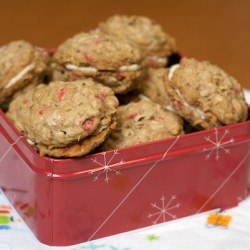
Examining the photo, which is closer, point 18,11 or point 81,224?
point 81,224

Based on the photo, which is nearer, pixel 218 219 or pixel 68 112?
pixel 68 112

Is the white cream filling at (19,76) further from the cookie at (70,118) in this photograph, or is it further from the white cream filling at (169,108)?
the white cream filling at (169,108)

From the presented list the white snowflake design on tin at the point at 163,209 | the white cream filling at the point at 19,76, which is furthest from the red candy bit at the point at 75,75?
the white snowflake design on tin at the point at 163,209

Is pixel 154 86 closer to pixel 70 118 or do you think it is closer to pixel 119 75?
pixel 119 75

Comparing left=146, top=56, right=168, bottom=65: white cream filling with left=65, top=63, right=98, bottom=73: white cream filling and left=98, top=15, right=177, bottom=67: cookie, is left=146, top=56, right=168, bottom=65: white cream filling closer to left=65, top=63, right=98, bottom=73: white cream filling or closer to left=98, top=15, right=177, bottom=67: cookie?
left=98, top=15, right=177, bottom=67: cookie

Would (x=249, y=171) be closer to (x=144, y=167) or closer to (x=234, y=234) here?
(x=234, y=234)

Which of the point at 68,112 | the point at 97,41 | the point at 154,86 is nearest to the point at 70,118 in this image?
the point at 68,112

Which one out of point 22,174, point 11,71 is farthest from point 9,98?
point 22,174
